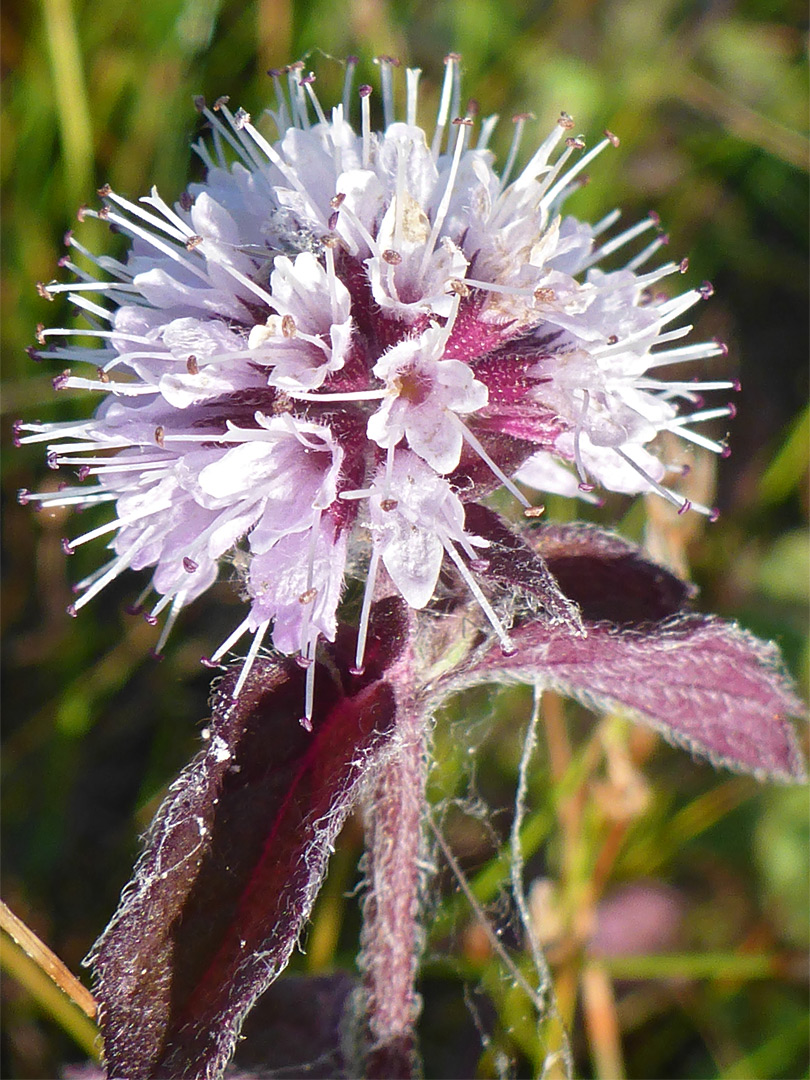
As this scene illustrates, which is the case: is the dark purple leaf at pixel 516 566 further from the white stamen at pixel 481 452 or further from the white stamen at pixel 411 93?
the white stamen at pixel 411 93

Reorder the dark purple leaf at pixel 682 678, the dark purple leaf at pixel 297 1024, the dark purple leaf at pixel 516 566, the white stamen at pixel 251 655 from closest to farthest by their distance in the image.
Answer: the dark purple leaf at pixel 516 566, the white stamen at pixel 251 655, the dark purple leaf at pixel 682 678, the dark purple leaf at pixel 297 1024

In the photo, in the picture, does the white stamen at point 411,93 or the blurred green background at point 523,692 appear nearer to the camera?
the white stamen at point 411,93

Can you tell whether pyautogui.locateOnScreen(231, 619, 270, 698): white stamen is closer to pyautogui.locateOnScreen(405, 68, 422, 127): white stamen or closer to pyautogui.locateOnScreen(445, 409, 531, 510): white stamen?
pyautogui.locateOnScreen(445, 409, 531, 510): white stamen

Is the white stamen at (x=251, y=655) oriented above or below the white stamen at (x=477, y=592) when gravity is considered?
above

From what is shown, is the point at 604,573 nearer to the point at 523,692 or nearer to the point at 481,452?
the point at 481,452

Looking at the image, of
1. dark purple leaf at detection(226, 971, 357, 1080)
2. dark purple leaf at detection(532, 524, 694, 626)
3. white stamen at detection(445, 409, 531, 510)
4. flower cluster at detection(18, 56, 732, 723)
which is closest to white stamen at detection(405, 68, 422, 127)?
flower cluster at detection(18, 56, 732, 723)

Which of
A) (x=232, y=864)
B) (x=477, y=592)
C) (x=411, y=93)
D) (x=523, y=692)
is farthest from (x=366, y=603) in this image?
(x=523, y=692)

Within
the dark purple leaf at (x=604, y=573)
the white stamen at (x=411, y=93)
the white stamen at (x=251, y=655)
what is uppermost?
the white stamen at (x=411, y=93)

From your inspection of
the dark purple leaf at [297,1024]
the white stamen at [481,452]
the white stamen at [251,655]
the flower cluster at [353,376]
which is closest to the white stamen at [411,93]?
the flower cluster at [353,376]
